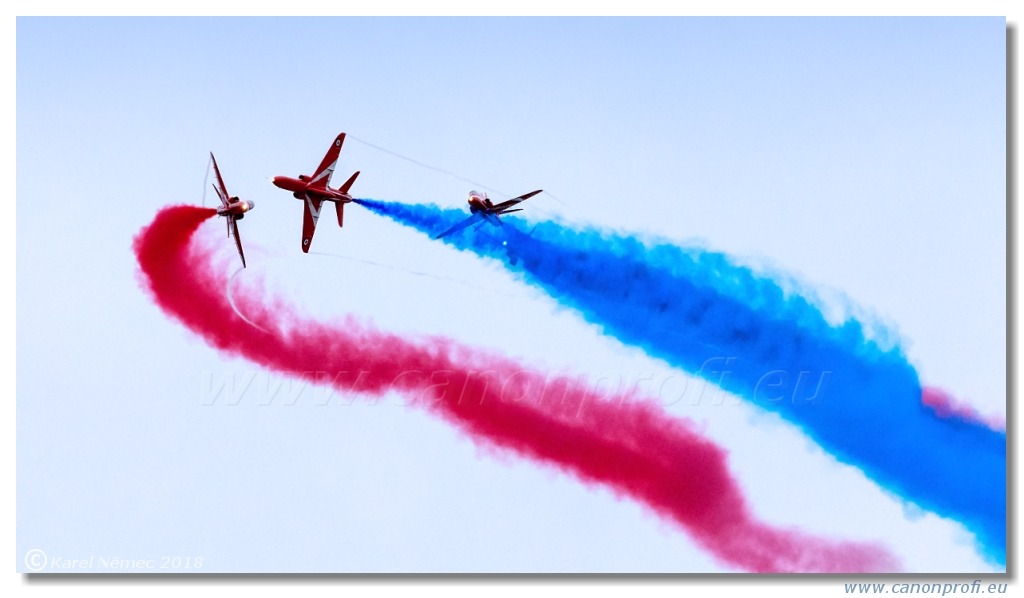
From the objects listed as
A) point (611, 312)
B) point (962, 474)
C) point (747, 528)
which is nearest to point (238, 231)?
point (611, 312)

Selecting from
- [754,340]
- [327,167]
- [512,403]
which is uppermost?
[327,167]

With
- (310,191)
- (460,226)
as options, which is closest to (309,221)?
(310,191)

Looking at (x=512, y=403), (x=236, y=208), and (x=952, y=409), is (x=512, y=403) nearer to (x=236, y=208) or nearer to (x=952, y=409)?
(x=236, y=208)

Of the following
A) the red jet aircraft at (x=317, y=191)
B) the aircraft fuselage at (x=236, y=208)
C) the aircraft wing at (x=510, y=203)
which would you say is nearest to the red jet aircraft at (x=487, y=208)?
the aircraft wing at (x=510, y=203)

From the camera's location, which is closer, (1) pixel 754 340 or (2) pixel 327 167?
(2) pixel 327 167

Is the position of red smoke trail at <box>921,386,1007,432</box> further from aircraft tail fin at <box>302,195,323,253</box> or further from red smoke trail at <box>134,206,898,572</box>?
aircraft tail fin at <box>302,195,323,253</box>

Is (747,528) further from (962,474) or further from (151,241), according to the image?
(151,241)

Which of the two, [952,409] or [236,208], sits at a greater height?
[236,208]
